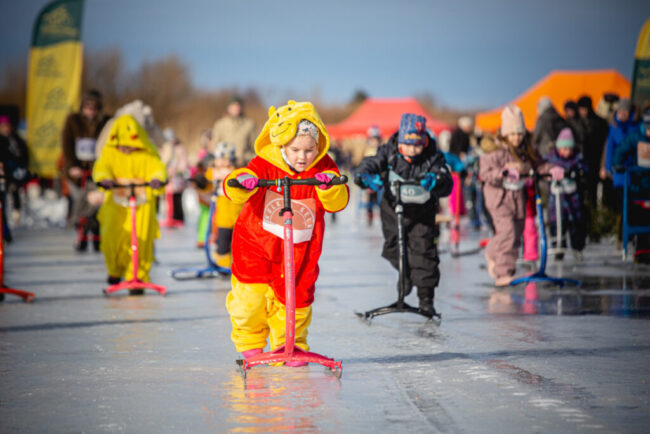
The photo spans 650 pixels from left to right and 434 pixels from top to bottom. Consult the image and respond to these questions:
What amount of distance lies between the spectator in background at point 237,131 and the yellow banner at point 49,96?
15.0ft

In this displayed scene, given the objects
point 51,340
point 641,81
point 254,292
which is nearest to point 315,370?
point 254,292

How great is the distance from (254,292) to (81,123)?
9.35m

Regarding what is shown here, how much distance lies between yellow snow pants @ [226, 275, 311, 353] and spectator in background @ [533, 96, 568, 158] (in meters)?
9.35

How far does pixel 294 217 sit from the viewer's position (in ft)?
20.0

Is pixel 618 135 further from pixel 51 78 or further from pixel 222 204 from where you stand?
A: pixel 51 78

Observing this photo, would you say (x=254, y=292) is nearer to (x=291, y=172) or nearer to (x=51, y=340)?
(x=291, y=172)

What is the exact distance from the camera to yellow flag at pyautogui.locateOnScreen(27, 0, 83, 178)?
794 inches

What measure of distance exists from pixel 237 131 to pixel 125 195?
6590mm

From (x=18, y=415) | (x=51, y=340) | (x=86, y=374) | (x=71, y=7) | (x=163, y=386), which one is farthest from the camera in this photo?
(x=71, y=7)

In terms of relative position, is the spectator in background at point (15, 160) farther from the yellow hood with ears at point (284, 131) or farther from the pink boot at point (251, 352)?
the pink boot at point (251, 352)

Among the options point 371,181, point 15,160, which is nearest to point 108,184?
point 15,160

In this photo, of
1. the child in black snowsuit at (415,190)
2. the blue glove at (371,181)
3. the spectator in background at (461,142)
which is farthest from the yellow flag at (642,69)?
the blue glove at (371,181)

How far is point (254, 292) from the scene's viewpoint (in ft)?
20.2

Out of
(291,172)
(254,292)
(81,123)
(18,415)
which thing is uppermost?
(81,123)
